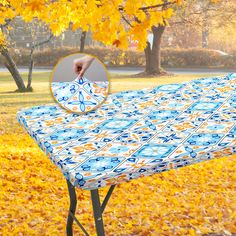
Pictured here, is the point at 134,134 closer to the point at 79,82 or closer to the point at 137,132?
the point at 137,132

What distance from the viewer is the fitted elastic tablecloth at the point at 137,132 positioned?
7.25ft

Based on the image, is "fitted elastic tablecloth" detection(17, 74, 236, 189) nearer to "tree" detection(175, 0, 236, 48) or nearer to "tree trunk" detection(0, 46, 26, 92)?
"tree trunk" detection(0, 46, 26, 92)

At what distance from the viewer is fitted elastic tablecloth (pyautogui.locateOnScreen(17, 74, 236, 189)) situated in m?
2.21

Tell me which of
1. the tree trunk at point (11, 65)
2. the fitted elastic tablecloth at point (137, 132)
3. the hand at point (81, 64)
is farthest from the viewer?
the tree trunk at point (11, 65)

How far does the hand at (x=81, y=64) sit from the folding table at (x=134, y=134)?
285 millimetres

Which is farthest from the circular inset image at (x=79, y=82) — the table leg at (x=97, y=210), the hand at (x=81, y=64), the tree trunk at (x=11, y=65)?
the tree trunk at (x=11, y=65)

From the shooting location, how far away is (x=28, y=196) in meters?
5.11

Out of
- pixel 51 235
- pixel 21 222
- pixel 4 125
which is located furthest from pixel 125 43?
pixel 4 125

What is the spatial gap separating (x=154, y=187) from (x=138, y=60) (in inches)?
861

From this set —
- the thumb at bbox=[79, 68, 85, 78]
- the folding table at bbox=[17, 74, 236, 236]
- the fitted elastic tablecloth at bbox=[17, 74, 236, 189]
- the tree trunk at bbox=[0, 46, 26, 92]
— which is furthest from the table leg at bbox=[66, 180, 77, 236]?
the tree trunk at bbox=[0, 46, 26, 92]

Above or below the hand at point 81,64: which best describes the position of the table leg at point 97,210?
below

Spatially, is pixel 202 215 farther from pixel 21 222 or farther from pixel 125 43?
pixel 125 43

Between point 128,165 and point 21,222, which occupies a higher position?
point 128,165

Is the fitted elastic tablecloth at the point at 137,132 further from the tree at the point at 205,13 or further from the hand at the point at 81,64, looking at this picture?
the tree at the point at 205,13
